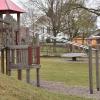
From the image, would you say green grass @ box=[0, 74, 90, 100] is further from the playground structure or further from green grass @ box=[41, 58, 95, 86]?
green grass @ box=[41, 58, 95, 86]

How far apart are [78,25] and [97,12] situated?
19.3 metres

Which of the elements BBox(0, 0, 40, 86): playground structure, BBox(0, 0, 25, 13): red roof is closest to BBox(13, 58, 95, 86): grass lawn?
BBox(0, 0, 40, 86): playground structure

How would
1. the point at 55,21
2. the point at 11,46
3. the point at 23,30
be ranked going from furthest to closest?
the point at 55,21
the point at 23,30
the point at 11,46

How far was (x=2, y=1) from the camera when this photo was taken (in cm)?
1430

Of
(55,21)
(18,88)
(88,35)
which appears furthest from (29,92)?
(88,35)

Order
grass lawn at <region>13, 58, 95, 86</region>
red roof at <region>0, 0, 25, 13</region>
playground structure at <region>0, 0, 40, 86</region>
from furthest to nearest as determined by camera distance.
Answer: grass lawn at <region>13, 58, 95, 86</region>, red roof at <region>0, 0, 25, 13</region>, playground structure at <region>0, 0, 40, 86</region>

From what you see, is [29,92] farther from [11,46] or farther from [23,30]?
[23,30]

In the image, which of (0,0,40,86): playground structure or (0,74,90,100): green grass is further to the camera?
(0,0,40,86): playground structure

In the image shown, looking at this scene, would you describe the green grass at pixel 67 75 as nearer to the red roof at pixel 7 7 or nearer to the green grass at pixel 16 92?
the red roof at pixel 7 7

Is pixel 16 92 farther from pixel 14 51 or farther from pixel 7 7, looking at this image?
pixel 7 7

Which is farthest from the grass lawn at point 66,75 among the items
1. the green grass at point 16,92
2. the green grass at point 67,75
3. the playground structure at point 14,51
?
the green grass at point 16,92

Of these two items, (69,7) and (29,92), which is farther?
(69,7)

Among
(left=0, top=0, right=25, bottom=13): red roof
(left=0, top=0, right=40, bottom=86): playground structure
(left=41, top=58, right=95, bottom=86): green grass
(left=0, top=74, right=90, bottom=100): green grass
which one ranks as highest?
(left=0, top=0, right=25, bottom=13): red roof

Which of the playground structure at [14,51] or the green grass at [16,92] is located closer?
the green grass at [16,92]
